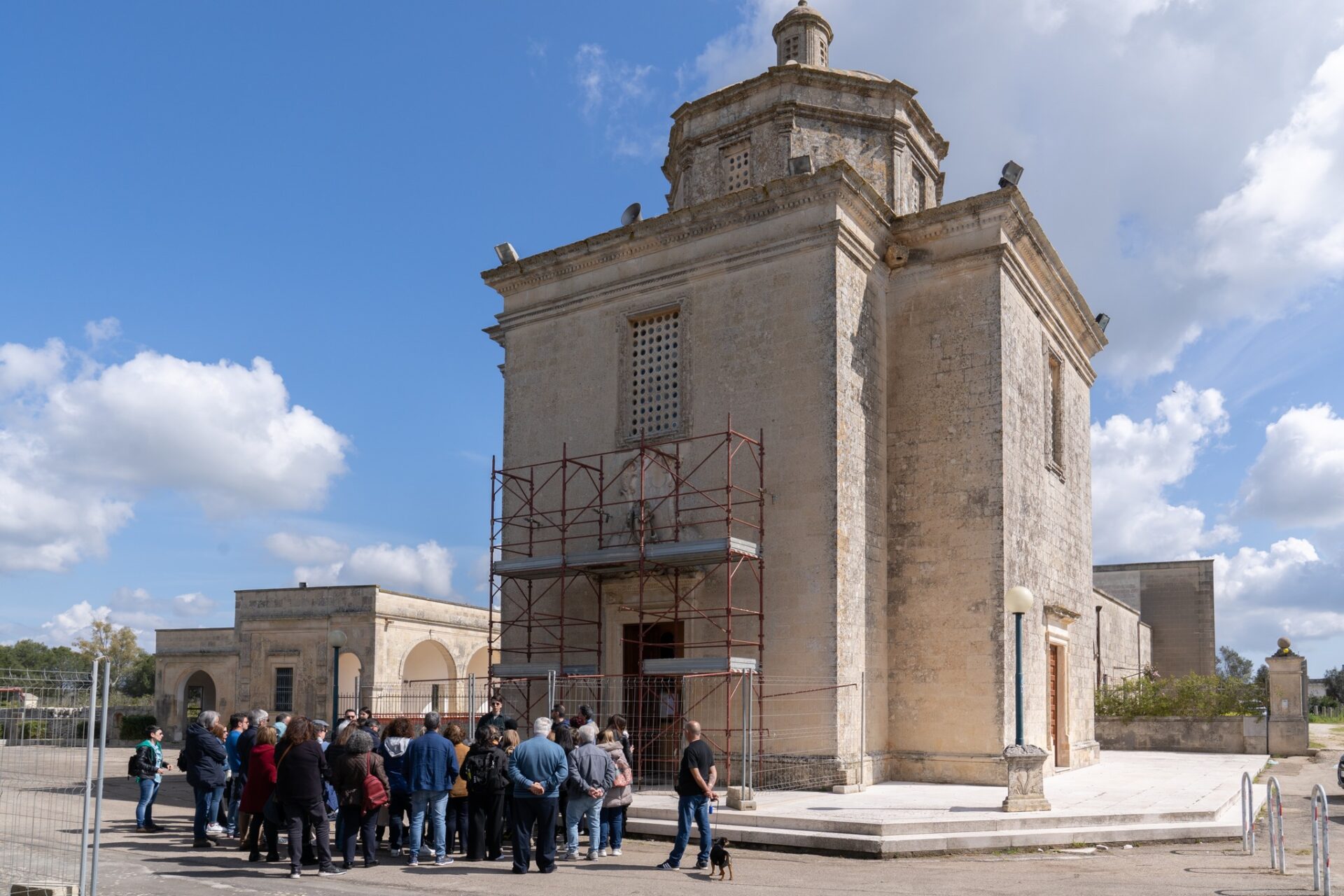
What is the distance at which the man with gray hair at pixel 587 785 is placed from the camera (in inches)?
416

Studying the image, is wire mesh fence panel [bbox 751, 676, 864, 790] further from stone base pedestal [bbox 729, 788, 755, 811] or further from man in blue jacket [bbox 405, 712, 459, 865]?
man in blue jacket [bbox 405, 712, 459, 865]

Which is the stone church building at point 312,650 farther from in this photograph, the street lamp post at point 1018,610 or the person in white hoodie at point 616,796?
the street lamp post at point 1018,610

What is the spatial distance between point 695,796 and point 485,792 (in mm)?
2122

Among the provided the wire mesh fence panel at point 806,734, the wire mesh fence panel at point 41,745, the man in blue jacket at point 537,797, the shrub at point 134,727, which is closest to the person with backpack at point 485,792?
the man in blue jacket at point 537,797

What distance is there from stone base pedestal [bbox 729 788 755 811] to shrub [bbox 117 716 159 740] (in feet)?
97.4

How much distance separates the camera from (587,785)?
34.7 feet

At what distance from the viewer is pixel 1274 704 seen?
980 inches

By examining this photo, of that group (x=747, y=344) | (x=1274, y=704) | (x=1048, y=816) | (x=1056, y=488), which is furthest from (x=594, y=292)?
(x=1274, y=704)

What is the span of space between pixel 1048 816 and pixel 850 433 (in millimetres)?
6384

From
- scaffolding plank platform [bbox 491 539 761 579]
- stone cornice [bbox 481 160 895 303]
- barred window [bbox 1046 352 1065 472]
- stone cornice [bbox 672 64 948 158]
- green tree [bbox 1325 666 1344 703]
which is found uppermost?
stone cornice [bbox 672 64 948 158]

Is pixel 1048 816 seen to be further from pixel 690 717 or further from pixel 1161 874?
pixel 690 717

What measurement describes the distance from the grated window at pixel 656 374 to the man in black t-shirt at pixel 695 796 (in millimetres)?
8445

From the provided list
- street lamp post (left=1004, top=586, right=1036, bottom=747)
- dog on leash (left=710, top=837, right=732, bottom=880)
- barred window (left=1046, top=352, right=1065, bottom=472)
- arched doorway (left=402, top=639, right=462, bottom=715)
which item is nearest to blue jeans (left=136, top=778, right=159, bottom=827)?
dog on leash (left=710, top=837, right=732, bottom=880)

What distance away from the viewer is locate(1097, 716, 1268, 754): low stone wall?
24922 mm
